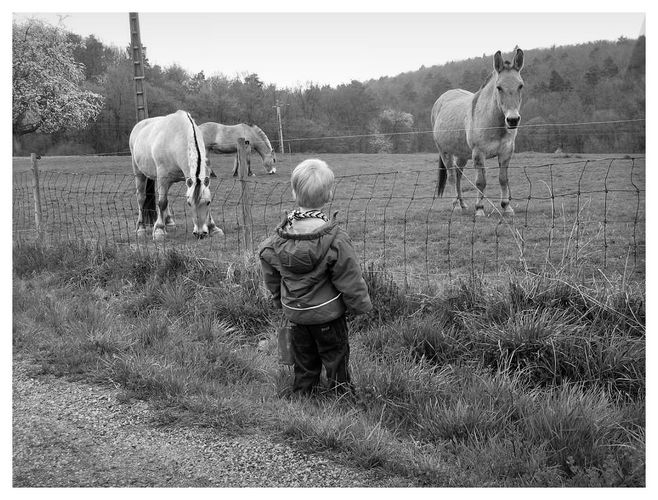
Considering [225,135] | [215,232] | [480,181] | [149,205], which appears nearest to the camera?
[480,181]

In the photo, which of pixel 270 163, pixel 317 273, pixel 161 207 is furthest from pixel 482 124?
pixel 270 163

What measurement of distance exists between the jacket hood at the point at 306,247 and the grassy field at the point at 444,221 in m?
1.49

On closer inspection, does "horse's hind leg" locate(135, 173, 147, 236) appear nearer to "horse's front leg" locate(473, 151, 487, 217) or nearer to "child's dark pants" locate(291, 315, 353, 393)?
"horse's front leg" locate(473, 151, 487, 217)

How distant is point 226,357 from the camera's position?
3.89 metres

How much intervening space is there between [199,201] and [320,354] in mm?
5356

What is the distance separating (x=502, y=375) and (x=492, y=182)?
30.3 feet

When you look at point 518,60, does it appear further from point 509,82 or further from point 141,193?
point 141,193

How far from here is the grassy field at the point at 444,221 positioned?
5285mm

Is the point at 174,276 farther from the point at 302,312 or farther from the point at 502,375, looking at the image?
the point at 502,375

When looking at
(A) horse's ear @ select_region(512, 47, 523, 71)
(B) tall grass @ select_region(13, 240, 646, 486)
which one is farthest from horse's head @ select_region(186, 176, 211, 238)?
(A) horse's ear @ select_region(512, 47, 523, 71)

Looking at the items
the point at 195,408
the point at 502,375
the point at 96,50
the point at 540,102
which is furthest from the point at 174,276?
the point at 96,50

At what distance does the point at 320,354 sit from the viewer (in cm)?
331

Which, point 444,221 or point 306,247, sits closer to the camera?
point 306,247

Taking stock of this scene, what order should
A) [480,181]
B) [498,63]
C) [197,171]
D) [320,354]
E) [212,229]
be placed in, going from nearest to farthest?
[320,354], [498,63], [197,171], [480,181], [212,229]
